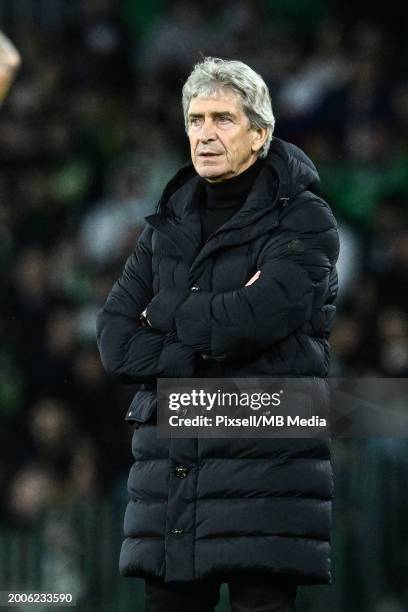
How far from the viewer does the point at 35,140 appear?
701cm

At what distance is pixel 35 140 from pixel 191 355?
4.18 m

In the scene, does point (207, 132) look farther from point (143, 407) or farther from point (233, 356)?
point (143, 407)

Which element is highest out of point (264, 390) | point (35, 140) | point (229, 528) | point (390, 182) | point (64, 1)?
point (64, 1)

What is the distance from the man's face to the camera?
120 inches

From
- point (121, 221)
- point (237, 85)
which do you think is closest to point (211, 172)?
point (237, 85)

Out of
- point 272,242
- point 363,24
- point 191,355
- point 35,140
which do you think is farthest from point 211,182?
point 35,140

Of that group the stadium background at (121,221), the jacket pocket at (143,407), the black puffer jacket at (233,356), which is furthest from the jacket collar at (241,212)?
the stadium background at (121,221)

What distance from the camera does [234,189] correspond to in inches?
122

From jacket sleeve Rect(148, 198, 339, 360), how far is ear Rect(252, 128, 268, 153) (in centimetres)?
15

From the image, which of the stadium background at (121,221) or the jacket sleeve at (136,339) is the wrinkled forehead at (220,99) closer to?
the jacket sleeve at (136,339)

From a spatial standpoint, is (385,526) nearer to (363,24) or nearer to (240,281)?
(240,281)

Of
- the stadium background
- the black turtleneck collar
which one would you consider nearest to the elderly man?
the black turtleneck collar

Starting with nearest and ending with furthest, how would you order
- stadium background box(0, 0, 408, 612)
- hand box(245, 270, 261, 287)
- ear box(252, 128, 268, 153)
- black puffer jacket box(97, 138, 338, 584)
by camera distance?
black puffer jacket box(97, 138, 338, 584) → hand box(245, 270, 261, 287) → ear box(252, 128, 268, 153) → stadium background box(0, 0, 408, 612)

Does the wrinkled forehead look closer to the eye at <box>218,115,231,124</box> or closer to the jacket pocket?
the eye at <box>218,115,231,124</box>
